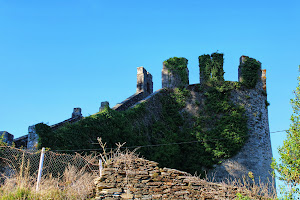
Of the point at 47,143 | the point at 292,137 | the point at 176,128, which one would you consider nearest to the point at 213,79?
the point at 176,128

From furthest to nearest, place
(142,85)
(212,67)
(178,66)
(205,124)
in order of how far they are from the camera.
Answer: (142,85) < (178,66) < (212,67) < (205,124)

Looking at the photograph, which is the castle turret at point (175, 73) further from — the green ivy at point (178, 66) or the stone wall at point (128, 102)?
the stone wall at point (128, 102)

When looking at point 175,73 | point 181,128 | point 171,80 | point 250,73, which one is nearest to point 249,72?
point 250,73

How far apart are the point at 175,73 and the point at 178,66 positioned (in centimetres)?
41

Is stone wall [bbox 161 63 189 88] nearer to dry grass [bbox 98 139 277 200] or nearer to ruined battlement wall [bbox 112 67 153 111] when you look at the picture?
ruined battlement wall [bbox 112 67 153 111]

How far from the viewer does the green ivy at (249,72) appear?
1905cm

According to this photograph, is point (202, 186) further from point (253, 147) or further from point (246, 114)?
point (246, 114)

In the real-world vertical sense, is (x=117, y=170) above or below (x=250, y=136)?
below

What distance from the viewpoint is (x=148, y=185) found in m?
9.59

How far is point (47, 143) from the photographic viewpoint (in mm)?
12242

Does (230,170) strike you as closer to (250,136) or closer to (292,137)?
(250,136)

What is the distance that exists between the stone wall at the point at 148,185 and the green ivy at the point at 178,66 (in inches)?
406

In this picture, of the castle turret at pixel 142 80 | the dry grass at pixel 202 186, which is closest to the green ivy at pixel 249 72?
the castle turret at pixel 142 80

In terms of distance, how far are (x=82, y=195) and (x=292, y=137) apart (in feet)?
20.6
